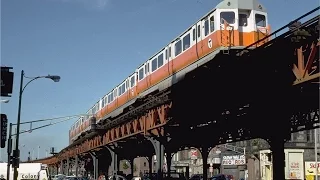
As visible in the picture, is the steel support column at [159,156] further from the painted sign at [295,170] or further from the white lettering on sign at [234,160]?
the white lettering on sign at [234,160]

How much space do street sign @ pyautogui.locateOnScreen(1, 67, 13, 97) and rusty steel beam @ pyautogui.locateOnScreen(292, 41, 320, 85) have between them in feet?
28.2

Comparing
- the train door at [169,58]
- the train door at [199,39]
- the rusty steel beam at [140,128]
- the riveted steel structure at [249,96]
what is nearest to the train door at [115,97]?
the rusty steel beam at [140,128]

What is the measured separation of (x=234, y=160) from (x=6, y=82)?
61987 millimetres

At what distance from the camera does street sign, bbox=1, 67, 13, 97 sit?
1306 centimetres

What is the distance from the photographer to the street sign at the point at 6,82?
514 inches

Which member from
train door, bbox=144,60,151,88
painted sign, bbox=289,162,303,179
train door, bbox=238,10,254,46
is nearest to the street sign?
train door, bbox=238,10,254,46

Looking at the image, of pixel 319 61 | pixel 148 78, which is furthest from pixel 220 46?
pixel 148 78

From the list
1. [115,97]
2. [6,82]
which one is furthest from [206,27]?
[115,97]

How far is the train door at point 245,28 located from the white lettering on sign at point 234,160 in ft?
156

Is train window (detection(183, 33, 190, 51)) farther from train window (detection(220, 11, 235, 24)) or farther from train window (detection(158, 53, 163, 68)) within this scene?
train window (detection(158, 53, 163, 68))

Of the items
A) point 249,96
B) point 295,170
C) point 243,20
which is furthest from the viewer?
point 295,170

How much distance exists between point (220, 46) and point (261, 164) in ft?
142

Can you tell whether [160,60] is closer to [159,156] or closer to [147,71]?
[147,71]

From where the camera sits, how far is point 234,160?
72312mm
